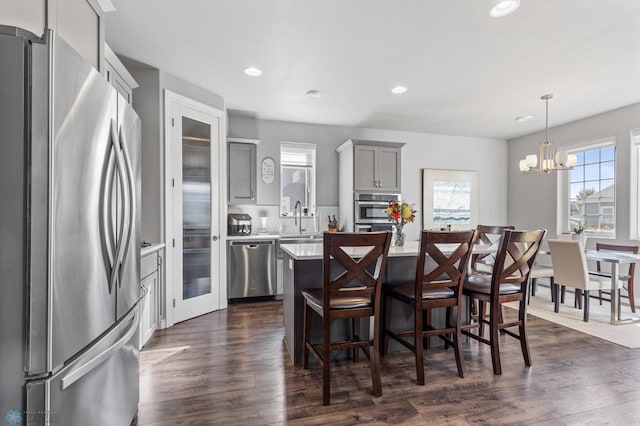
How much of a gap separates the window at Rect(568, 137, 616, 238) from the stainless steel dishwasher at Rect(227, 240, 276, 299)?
449 centimetres

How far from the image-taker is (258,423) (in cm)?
179

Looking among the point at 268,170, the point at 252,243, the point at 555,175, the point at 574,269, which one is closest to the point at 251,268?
the point at 252,243

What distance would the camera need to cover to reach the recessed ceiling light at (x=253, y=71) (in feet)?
10.8

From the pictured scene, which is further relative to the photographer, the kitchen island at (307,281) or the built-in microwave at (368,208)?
the built-in microwave at (368,208)

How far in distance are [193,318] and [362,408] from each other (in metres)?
2.46

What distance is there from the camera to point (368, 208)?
489 cm

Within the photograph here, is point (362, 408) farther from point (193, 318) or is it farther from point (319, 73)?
point (319, 73)

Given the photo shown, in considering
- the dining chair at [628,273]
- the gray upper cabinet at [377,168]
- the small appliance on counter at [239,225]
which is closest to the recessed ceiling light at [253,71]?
the gray upper cabinet at [377,168]

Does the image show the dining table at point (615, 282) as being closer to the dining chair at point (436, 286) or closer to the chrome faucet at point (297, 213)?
the dining chair at point (436, 286)

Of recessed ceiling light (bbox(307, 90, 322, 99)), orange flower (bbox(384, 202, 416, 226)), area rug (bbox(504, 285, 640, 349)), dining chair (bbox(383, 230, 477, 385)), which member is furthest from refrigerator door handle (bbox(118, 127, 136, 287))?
area rug (bbox(504, 285, 640, 349))

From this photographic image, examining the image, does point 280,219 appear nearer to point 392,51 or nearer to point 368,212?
point 368,212

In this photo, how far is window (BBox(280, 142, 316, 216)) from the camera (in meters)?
5.20

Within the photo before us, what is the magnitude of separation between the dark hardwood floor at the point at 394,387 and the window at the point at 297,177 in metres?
2.63

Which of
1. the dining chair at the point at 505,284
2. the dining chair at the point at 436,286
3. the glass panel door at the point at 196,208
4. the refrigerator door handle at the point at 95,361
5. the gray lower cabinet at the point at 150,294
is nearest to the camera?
the refrigerator door handle at the point at 95,361
